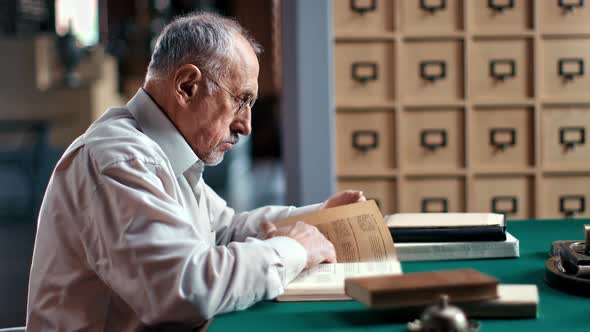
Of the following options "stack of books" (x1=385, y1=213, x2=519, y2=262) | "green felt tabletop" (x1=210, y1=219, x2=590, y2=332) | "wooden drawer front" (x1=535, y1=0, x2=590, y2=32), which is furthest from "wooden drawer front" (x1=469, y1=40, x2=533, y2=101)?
"green felt tabletop" (x1=210, y1=219, x2=590, y2=332)

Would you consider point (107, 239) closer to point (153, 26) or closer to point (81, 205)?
point (81, 205)

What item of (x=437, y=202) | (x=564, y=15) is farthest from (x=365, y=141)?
(x=564, y=15)

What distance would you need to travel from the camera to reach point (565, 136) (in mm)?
2980

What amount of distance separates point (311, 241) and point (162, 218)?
0.28 metres

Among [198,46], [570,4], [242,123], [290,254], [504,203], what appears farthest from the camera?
[504,203]

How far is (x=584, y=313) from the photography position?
940 millimetres

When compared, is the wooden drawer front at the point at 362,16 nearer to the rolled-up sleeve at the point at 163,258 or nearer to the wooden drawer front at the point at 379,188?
the wooden drawer front at the point at 379,188

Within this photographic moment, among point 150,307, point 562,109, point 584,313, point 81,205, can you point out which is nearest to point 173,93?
point 81,205

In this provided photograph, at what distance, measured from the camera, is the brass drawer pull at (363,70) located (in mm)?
2979

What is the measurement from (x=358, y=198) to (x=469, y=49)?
1660mm

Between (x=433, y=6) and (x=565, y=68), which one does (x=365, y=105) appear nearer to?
(x=433, y=6)

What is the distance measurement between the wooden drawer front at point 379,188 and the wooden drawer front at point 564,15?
0.91 meters

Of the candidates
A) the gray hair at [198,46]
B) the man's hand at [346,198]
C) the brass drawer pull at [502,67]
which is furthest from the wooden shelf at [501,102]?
the gray hair at [198,46]

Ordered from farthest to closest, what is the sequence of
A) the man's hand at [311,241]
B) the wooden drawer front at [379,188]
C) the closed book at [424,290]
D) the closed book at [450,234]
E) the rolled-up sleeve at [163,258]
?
the wooden drawer front at [379,188] → the closed book at [450,234] → the man's hand at [311,241] → the rolled-up sleeve at [163,258] → the closed book at [424,290]
